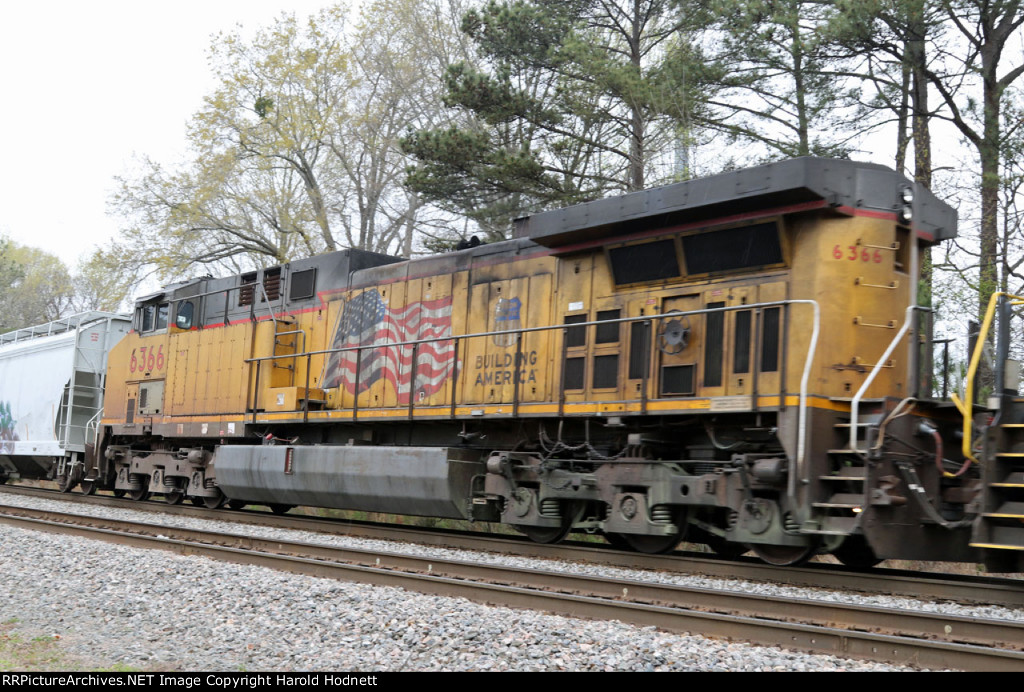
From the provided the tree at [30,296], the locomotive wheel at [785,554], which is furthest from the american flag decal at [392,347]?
the tree at [30,296]

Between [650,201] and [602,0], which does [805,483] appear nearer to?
[650,201]

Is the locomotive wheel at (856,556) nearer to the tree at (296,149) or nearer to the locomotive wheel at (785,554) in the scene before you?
the locomotive wheel at (785,554)

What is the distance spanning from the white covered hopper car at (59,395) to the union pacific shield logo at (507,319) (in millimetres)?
10121

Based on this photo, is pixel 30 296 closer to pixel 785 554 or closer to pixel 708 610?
pixel 785 554

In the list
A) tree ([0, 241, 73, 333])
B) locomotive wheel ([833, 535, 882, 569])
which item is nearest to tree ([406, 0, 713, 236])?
locomotive wheel ([833, 535, 882, 569])

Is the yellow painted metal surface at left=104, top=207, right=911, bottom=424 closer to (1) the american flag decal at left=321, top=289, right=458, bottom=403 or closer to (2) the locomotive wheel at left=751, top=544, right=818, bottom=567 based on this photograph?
(1) the american flag decal at left=321, top=289, right=458, bottom=403

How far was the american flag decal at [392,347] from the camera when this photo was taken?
1128 cm

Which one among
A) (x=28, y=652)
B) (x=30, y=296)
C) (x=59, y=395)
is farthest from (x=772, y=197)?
(x=30, y=296)

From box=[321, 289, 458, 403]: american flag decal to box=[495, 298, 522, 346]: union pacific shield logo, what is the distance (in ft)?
2.17

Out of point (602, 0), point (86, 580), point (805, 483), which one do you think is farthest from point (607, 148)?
point (86, 580)

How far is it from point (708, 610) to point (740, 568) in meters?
1.79

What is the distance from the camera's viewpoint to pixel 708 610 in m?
6.41

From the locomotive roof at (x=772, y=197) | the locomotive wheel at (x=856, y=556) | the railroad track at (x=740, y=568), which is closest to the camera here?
the railroad track at (x=740, y=568)

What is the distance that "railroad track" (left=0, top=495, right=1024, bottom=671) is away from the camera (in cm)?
497
